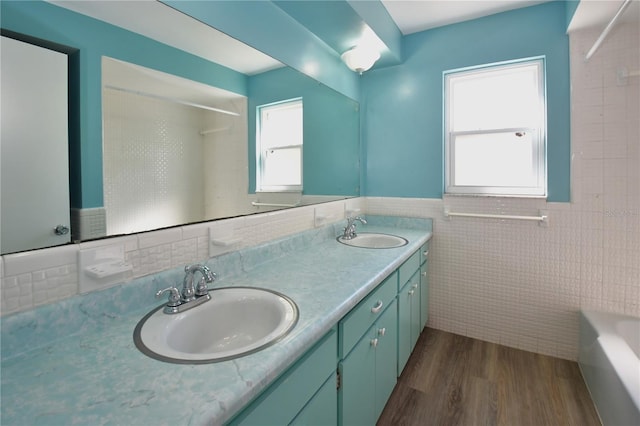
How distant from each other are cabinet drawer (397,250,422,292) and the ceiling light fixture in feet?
4.57

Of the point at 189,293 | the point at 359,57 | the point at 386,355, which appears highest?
the point at 359,57

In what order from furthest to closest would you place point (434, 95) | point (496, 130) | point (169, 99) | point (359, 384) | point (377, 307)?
point (434, 95) → point (496, 130) → point (377, 307) → point (359, 384) → point (169, 99)

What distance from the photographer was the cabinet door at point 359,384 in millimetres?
1119

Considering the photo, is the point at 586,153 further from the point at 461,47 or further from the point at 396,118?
the point at 396,118

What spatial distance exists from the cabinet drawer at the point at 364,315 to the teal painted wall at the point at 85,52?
2.96 ft

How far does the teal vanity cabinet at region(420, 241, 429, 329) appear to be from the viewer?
2.25 meters

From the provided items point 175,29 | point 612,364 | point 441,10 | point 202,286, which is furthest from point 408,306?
point 441,10

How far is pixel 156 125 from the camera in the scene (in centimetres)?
109

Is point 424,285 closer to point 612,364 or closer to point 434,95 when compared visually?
point 612,364

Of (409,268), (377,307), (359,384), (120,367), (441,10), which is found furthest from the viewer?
(441,10)

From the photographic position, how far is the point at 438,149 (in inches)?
→ 95.7

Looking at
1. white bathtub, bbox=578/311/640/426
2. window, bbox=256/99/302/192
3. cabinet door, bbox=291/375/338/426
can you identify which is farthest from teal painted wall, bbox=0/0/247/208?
white bathtub, bbox=578/311/640/426

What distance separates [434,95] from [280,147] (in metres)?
1.40

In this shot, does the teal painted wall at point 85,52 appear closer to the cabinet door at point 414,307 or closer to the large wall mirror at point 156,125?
the large wall mirror at point 156,125
